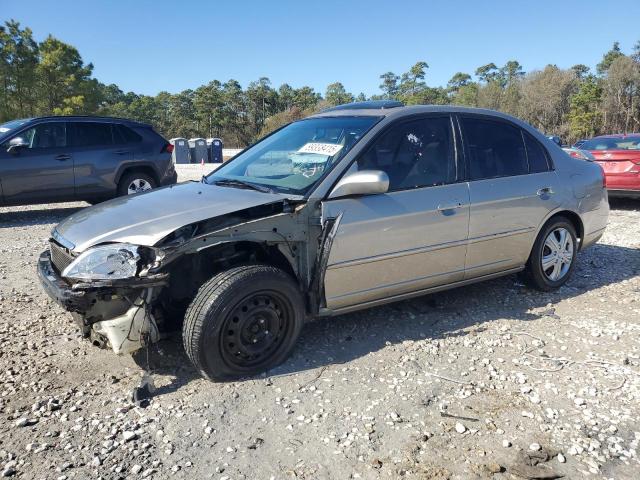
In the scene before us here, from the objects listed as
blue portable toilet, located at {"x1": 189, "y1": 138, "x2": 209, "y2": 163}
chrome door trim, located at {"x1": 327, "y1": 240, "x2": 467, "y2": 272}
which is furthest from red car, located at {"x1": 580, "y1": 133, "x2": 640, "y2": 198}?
blue portable toilet, located at {"x1": 189, "y1": 138, "x2": 209, "y2": 163}

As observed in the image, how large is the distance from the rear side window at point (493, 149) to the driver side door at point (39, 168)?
725 centimetres

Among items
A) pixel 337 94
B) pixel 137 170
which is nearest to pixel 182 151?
pixel 137 170

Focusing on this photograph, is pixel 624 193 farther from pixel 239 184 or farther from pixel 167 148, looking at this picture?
pixel 167 148

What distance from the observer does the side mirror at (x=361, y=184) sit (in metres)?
3.48

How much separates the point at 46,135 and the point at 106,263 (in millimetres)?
7059

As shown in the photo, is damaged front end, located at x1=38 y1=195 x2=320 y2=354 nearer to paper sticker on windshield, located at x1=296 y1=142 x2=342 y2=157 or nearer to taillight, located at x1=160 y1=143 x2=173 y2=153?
paper sticker on windshield, located at x1=296 y1=142 x2=342 y2=157

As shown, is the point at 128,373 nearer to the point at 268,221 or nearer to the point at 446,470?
the point at 268,221

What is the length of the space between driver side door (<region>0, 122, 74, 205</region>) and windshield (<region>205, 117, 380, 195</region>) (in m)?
5.65

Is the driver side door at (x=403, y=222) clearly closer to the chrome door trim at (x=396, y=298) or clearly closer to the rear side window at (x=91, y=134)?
the chrome door trim at (x=396, y=298)

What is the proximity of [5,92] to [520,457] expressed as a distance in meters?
42.6

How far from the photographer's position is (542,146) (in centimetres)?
488

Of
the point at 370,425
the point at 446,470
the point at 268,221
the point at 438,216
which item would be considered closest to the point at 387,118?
the point at 438,216

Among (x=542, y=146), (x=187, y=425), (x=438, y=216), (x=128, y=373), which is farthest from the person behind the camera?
(x=542, y=146)

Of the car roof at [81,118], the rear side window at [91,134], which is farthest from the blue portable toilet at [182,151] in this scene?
the rear side window at [91,134]
